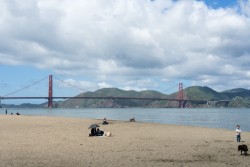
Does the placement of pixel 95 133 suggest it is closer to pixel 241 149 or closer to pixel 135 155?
pixel 135 155

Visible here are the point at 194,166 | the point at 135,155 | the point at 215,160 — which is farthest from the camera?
the point at 135,155

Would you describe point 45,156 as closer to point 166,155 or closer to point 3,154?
point 3,154

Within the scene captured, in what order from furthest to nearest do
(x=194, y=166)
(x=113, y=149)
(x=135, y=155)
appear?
1. (x=113, y=149)
2. (x=135, y=155)
3. (x=194, y=166)

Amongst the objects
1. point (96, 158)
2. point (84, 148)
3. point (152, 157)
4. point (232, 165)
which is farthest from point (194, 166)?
point (84, 148)

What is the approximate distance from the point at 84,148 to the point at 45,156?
10.4 ft

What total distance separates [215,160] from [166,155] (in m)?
2.14

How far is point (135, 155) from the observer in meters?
15.3

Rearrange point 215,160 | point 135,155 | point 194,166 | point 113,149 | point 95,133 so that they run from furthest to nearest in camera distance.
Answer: point 95,133 < point 113,149 < point 135,155 < point 215,160 < point 194,166

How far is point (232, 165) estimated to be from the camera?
13008 mm

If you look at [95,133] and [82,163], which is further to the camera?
[95,133]

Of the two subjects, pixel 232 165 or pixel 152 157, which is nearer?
pixel 232 165

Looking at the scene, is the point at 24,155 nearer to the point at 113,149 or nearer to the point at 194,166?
the point at 113,149

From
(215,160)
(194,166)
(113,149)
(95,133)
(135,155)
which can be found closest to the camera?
(194,166)

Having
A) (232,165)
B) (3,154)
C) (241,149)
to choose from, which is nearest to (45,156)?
(3,154)
